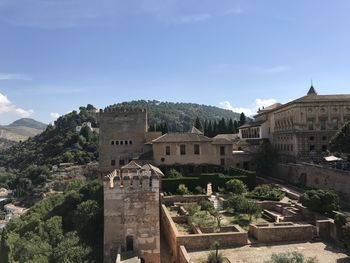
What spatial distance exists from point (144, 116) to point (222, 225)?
73.3ft

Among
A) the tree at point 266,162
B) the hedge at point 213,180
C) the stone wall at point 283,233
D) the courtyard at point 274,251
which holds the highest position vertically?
the tree at point 266,162

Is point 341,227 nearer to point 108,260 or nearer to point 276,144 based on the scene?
point 108,260

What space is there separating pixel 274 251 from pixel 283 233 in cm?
196

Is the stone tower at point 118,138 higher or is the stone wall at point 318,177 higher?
the stone tower at point 118,138

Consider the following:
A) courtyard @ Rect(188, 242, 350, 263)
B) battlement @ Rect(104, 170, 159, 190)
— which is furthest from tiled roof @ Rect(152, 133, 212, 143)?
courtyard @ Rect(188, 242, 350, 263)

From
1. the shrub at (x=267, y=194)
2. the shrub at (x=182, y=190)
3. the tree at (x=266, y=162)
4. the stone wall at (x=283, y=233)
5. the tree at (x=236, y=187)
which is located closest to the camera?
the stone wall at (x=283, y=233)

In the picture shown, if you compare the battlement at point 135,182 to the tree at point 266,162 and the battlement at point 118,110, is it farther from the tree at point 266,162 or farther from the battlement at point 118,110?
the tree at point 266,162

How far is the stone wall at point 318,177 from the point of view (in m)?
26.7

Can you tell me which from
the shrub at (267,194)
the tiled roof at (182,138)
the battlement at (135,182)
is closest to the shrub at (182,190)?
the shrub at (267,194)

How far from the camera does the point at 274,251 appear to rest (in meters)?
18.0

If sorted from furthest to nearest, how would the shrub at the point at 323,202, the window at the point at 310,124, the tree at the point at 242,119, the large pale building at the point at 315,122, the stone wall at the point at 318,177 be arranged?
the tree at the point at 242,119 < the window at the point at 310,124 < the large pale building at the point at 315,122 < the stone wall at the point at 318,177 < the shrub at the point at 323,202

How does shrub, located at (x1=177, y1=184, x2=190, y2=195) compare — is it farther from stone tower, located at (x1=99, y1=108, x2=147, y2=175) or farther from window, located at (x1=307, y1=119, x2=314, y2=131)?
window, located at (x1=307, y1=119, x2=314, y2=131)

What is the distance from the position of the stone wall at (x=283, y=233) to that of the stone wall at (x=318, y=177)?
806 cm

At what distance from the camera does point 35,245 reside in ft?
88.8
